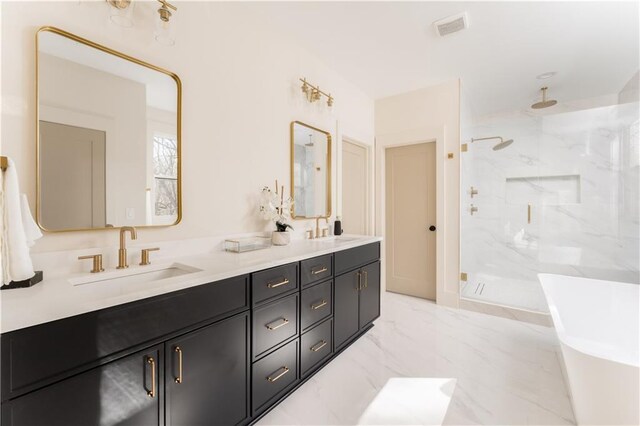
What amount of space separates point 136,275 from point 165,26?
1.44 meters

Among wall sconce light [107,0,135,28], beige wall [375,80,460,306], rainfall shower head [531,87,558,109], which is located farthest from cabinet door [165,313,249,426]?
rainfall shower head [531,87,558,109]

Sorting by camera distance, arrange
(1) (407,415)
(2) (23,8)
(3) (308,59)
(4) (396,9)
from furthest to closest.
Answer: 1. (3) (308,59)
2. (4) (396,9)
3. (1) (407,415)
4. (2) (23,8)

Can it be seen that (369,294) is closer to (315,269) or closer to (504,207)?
(315,269)

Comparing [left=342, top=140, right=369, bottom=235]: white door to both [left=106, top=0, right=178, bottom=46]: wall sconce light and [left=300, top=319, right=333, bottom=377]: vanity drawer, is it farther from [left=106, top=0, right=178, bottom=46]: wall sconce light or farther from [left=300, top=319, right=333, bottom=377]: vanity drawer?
[left=106, top=0, right=178, bottom=46]: wall sconce light

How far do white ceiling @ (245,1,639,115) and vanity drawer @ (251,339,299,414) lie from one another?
97.6 inches

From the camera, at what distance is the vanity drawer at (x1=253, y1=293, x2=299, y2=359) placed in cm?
150

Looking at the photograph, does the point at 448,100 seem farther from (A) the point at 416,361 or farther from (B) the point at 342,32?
(A) the point at 416,361

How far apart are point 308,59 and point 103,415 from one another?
2.95 m

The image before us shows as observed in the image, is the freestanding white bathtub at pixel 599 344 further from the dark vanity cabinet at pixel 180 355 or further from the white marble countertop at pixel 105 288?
the white marble countertop at pixel 105 288

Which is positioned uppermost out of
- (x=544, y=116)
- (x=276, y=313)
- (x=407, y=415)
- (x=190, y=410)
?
(x=544, y=116)

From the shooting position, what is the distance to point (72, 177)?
1311mm

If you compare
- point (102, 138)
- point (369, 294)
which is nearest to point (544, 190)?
point (369, 294)

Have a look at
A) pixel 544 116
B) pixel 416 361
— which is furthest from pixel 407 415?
pixel 544 116

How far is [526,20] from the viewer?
2.26 metres
